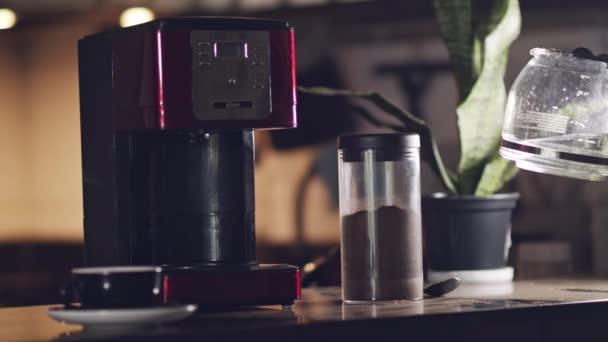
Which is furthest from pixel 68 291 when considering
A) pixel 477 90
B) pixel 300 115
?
pixel 300 115

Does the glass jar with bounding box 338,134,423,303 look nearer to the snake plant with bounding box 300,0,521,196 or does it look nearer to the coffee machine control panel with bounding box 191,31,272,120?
the coffee machine control panel with bounding box 191,31,272,120

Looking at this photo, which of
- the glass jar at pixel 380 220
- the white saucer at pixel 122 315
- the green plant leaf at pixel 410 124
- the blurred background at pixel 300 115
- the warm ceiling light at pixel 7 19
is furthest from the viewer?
the warm ceiling light at pixel 7 19

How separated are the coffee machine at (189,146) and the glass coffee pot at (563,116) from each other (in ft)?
1.29

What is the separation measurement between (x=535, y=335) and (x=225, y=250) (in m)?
0.44

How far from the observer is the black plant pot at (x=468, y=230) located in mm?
1925

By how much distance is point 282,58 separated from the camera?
154 cm

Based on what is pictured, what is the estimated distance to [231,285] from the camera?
57.6 inches

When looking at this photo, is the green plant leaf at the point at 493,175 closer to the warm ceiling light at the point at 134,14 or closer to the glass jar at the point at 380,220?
the glass jar at the point at 380,220

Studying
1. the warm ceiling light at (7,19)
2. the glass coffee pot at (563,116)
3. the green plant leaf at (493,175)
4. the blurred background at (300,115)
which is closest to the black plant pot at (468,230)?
the green plant leaf at (493,175)

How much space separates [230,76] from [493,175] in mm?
676

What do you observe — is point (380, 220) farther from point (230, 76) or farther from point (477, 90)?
point (477, 90)

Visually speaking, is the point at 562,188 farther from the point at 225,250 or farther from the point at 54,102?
the point at 225,250

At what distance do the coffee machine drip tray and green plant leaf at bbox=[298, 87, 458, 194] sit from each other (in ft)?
1.59

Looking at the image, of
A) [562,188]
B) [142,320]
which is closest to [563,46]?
[562,188]
